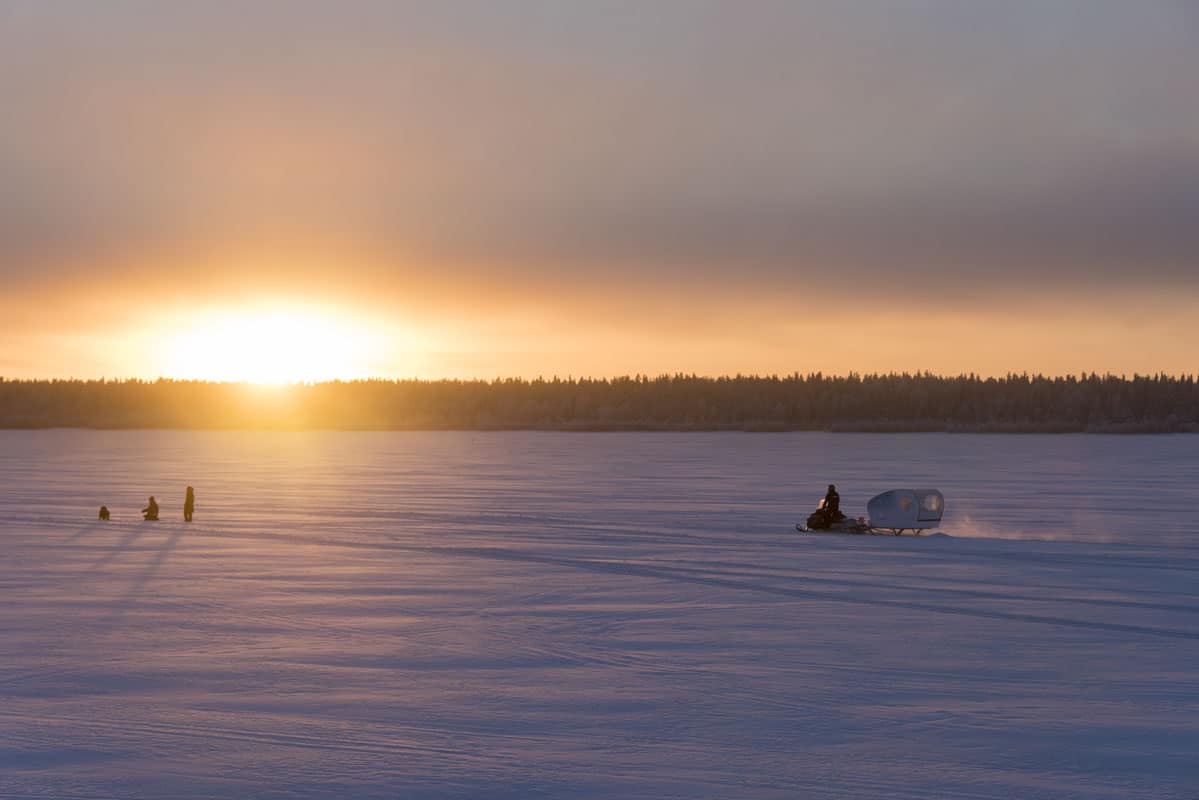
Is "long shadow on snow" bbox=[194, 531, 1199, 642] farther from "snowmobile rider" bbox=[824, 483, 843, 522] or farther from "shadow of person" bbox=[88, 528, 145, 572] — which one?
"snowmobile rider" bbox=[824, 483, 843, 522]

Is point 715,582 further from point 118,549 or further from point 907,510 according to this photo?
point 118,549

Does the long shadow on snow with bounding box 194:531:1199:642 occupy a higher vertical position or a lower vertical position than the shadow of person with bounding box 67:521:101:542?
higher

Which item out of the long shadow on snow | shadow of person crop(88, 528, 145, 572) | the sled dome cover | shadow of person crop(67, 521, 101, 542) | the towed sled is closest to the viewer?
the long shadow on snow

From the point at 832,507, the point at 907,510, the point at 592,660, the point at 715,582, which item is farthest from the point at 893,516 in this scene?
the point at 592,660

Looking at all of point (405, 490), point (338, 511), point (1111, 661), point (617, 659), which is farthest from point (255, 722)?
point (405, 490)

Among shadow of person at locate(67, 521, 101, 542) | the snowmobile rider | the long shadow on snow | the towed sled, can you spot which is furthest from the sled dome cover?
shadow of person at locate(67, 521, 101, 542)

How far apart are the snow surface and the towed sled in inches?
47.0

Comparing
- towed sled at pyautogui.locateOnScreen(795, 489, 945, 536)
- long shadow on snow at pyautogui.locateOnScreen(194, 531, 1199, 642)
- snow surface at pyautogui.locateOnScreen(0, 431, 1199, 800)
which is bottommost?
snow surface at pyautogui.locateOnScreen(0, 431, 1199, 800)

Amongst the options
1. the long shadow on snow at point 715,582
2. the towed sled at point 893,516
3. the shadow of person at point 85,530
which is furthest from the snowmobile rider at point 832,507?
the shadow of person at point 85,530

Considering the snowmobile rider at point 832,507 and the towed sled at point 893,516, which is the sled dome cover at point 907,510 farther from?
the snowmobile rider at point 832,507

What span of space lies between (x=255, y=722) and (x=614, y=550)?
1712cm

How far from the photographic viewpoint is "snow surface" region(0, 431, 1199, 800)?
10.7 meters

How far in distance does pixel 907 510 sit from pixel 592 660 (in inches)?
830

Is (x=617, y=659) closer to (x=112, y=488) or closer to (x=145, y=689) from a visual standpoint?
(x=145, y=689)
